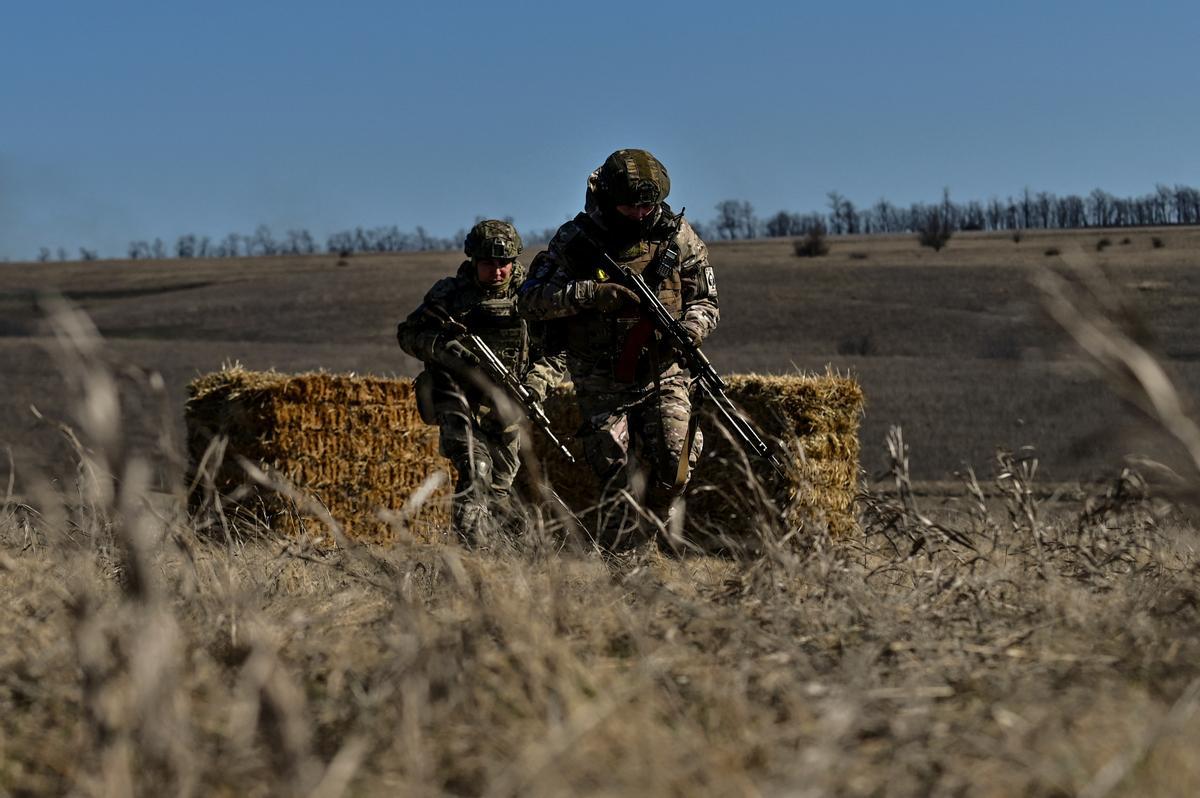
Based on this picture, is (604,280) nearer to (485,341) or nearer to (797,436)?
(485,341)

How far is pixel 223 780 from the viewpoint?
2.55 meters

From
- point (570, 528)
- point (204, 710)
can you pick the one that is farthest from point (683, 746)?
point (570, 528)

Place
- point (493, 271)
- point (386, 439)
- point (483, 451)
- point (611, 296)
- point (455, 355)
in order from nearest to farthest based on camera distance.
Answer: point (611, 296) → point (483, 451) → point (455, 355) → point (493, 271) → point (386, 439)

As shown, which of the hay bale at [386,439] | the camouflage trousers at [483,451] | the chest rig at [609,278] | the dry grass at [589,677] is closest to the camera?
the dry grass at [589,677]

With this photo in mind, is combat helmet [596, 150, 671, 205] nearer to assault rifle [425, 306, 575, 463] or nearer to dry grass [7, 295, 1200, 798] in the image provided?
assault rifle [425, 306, 575, 463]

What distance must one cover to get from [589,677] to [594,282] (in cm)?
394

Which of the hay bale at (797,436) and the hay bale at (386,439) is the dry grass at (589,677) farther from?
the hay bale at (386,439)

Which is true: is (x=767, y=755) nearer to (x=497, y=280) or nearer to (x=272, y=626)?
(x=272, y=626)

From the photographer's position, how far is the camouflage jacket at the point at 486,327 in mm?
8148

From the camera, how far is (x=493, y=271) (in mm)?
8172

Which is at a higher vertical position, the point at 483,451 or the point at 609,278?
the point at 609,278

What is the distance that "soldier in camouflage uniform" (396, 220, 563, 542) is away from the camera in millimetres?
7992

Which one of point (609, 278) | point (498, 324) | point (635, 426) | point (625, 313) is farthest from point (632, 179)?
point (498, 324)

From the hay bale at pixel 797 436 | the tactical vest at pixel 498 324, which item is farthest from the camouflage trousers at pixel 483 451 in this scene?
the hay bale at pixel 797 436
